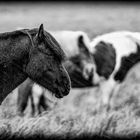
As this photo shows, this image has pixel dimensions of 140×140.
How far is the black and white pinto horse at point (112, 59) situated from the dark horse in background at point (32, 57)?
3266 mm

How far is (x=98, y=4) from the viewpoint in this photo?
1880cm

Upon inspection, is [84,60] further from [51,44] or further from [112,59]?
[51,44]

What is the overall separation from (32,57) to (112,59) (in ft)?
12.5

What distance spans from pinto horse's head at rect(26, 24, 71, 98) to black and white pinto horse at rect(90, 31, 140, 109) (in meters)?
3.19

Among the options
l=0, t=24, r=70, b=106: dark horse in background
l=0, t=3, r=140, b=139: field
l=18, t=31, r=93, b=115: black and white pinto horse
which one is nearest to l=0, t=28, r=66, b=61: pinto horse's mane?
l=0, t=24, r=70, b=106: dark horse in background

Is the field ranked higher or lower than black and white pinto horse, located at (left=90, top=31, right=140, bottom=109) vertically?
lower

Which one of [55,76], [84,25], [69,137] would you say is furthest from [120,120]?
[84,25]

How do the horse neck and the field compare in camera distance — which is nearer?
the horse neck

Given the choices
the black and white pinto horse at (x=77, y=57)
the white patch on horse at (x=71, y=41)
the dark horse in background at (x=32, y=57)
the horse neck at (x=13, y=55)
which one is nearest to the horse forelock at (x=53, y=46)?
the dark horse in background at (x=32, y=57)

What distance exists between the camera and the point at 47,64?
11.2 ft

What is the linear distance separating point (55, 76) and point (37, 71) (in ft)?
0.59

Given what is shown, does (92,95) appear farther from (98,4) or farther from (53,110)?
(98,4)

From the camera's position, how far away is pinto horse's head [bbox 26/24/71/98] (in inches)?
131

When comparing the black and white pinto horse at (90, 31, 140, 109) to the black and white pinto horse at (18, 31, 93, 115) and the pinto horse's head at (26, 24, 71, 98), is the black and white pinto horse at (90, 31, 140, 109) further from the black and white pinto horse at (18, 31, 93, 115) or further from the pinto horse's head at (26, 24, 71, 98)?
the pinto horse's head at (26, 24, 71, 98)
